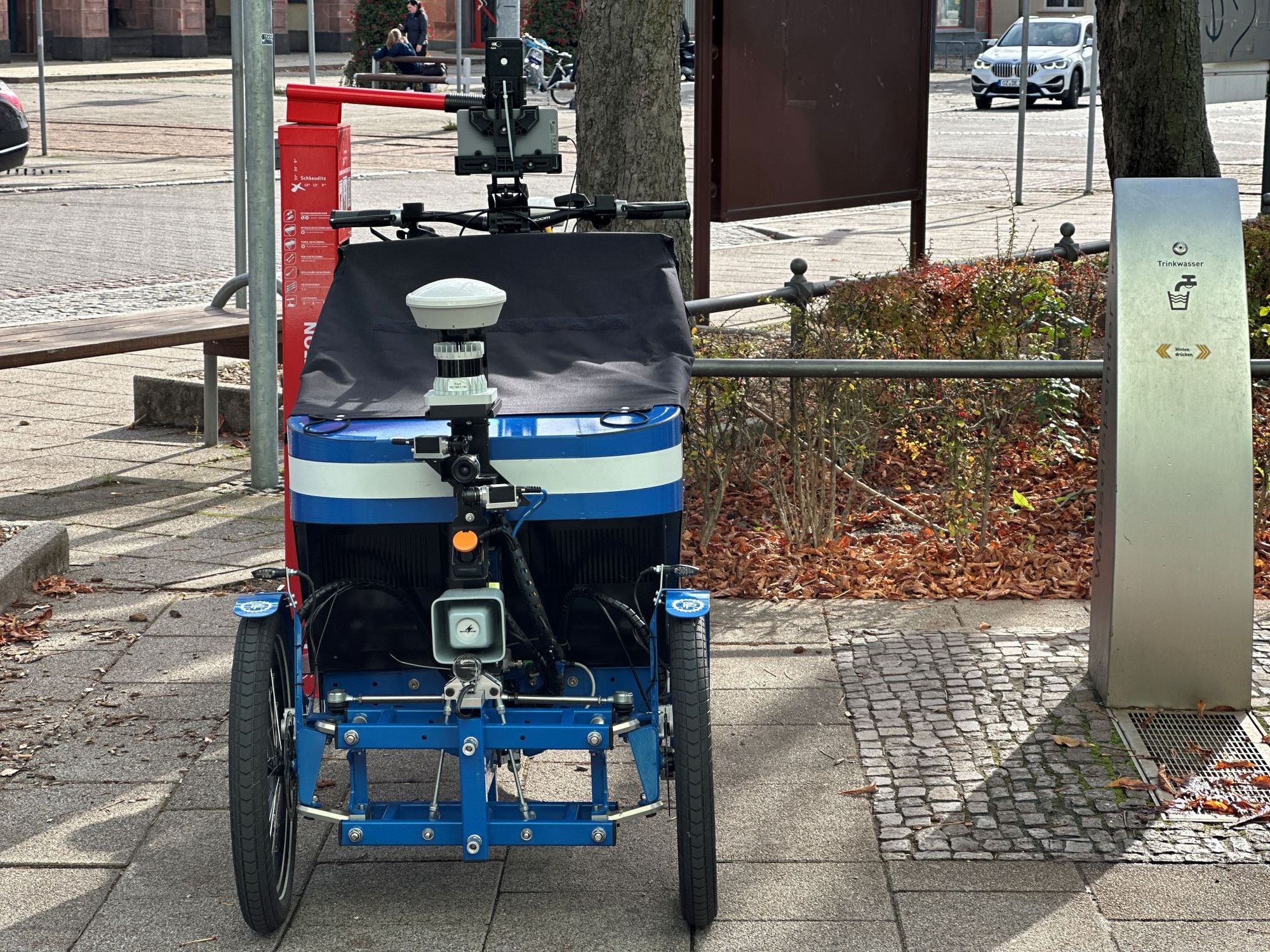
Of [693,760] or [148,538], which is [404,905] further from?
[148,538]

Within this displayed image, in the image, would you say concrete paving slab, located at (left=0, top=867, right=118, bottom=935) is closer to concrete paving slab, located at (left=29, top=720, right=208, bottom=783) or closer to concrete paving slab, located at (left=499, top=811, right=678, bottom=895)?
concrete paving slab, located at (left=29, top=720, right=208, bottom=783)

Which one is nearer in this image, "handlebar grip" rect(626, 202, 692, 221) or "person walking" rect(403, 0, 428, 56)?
"handlebar grip" rect(626, 202, 692, 221)

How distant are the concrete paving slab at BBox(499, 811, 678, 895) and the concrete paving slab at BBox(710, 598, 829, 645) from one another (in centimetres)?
126

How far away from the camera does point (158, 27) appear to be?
145 feet

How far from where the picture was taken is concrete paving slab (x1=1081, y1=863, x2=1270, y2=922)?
3.50 metres

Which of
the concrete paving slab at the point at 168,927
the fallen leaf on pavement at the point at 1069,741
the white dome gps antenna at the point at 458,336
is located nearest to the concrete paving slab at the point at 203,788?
the concrete paving slab at the point at 168,927

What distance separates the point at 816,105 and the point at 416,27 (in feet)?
88.9

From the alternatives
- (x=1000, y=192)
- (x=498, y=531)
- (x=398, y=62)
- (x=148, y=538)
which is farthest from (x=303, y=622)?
(x=398, y=62)

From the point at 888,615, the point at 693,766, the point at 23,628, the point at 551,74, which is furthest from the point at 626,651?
the point at 551,74

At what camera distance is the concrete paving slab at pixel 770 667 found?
484cm

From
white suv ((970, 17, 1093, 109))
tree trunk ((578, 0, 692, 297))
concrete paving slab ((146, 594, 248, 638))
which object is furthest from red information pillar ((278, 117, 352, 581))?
white suv ((970, 17, 1093, 109))

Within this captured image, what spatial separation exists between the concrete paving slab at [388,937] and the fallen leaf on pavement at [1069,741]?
169 cm

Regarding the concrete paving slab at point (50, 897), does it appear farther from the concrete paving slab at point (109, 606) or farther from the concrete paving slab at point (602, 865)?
the concrete paving slab at point (109, 606)

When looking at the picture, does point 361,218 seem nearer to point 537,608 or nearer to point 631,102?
point 537,608
